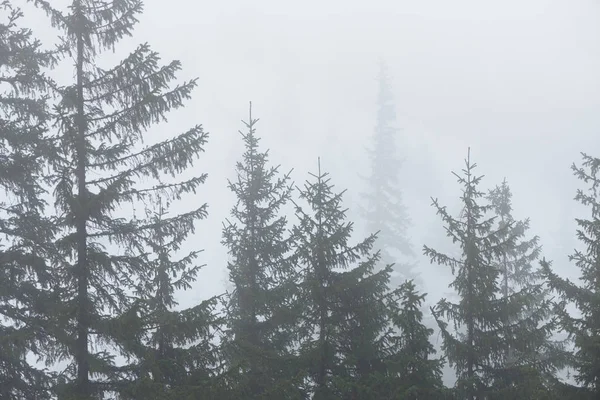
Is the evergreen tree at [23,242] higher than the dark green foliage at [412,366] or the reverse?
higher

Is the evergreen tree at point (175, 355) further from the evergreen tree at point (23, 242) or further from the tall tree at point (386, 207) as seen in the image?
the tall tree at point (386, 207)

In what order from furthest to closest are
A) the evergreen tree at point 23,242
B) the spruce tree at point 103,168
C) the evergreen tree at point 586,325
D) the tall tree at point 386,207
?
the tall tree at point 386,207
the evergreen tree at point 586,325
the evergreen tree at point 23,242
the spruce tree at point 103,168

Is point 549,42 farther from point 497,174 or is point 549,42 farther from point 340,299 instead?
point 340,299

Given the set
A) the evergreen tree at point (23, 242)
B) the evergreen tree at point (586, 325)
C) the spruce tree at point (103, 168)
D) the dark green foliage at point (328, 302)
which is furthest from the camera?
the dark green foliage at point (328, 302)

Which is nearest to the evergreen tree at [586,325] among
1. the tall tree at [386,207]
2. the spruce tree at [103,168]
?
the spruce tree at [103,168]

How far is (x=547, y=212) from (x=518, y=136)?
Result: 99.8 feet

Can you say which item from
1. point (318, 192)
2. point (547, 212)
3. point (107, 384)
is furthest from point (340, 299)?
point (547, 212)

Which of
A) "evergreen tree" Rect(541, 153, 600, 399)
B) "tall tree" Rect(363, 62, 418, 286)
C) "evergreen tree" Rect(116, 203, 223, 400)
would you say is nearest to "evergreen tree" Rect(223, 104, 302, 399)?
"evergreen tree" Rect(116, 203, 223, 400)

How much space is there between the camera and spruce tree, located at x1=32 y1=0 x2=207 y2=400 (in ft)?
28.2

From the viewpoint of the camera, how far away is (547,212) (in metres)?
92.8

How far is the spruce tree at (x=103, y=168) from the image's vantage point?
8586 mm

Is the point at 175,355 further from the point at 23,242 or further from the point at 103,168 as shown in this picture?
the point at 103,168

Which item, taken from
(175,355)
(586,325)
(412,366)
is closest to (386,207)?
(586,325)

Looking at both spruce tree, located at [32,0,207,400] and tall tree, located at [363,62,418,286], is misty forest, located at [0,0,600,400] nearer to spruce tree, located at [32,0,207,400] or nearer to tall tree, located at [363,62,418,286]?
spruce tree, located at [32,0,207,400]
